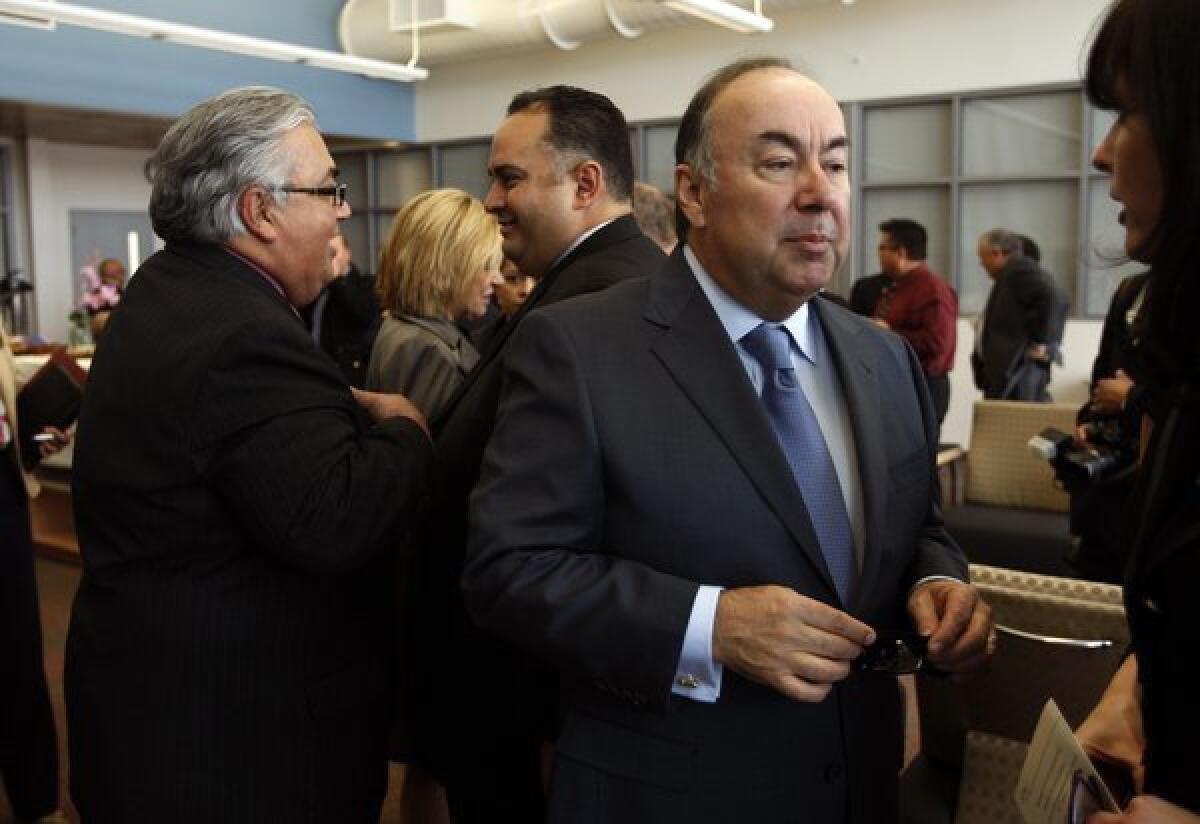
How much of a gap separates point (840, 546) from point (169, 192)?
1.19 metres

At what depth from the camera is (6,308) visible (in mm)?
10859

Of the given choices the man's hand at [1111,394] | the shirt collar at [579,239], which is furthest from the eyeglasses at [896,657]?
the man's hand at [1111,394]

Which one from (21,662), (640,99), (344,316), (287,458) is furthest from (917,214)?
(287,458)

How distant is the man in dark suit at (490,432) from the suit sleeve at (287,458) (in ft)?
0.85

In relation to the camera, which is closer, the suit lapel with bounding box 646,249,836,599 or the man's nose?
the suit lapel with bounding box 646,249,836,599

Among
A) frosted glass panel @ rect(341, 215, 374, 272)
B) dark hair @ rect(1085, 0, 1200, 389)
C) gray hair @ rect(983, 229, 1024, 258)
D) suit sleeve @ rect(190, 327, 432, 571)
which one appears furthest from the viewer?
frosted glass panel @ rect(341, 215, 374, 272)

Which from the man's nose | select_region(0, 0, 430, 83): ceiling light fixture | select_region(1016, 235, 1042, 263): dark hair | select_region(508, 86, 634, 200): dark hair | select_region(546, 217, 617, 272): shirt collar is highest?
select_region(0, 0, 430, 83): ceiling light fixture

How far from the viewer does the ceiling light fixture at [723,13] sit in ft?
23.5

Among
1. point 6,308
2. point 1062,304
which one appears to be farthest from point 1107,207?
point 6,308

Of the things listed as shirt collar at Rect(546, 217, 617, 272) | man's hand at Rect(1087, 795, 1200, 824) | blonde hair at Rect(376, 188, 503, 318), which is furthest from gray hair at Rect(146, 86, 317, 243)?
man's hand at Rect(1087, 795, 1200, 824)

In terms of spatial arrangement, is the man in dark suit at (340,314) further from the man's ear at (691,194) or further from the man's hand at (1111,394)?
the man's ear at (691,194)

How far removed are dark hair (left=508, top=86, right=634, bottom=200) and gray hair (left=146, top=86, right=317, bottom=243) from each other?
0.61 metres

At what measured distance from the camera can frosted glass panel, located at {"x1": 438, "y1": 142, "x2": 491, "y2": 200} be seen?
12.1 meters

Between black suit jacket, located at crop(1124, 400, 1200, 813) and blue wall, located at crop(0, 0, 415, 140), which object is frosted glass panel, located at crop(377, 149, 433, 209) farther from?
black suit jacket, located at crop(1124, 400, 1200, 813)
